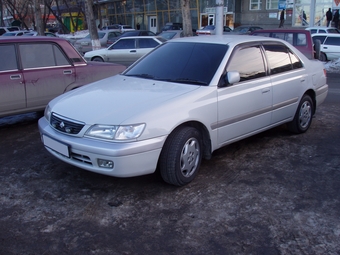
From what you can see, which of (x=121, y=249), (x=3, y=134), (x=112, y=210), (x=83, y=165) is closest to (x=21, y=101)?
(x=3, y=134)

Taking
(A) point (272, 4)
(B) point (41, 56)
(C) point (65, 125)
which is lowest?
(C) point (65, 125)

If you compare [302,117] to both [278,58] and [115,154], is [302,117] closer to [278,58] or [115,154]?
[278,58]

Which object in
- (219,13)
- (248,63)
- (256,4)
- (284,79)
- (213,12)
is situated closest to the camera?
(248,63)

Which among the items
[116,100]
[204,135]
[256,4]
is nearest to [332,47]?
[204,135]

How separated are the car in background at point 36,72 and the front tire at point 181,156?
3419 millimetres

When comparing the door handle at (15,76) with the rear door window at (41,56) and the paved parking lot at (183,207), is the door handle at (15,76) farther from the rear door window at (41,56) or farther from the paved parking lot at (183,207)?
the paved parking lot at (183,207)

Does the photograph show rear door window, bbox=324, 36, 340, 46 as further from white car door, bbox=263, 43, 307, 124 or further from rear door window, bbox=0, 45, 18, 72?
rear door window, bbox=0, 45, 18, 72

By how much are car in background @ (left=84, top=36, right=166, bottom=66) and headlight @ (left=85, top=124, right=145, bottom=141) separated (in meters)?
12.2

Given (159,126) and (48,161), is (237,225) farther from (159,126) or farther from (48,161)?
(48,161)

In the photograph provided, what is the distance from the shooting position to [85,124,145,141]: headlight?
372 centimetres

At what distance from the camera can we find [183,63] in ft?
16.1

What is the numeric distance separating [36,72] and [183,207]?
3.99 m

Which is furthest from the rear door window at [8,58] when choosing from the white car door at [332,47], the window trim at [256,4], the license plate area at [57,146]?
the window trim at [256,4]

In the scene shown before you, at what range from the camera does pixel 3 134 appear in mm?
6328
